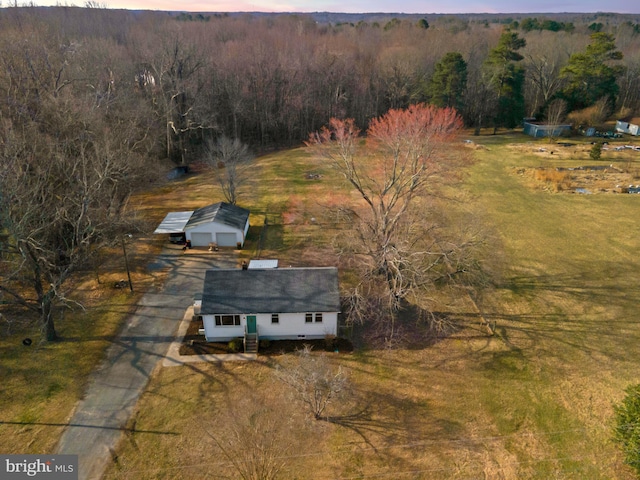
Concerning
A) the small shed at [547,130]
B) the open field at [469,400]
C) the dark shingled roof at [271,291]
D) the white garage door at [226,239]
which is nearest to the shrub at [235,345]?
the open field at [469,400]

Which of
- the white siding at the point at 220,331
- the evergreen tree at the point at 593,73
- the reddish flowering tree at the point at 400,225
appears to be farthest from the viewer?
the evergreen tree at the point at 593,73

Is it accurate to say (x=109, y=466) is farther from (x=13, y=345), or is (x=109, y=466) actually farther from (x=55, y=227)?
(x=55, y=227)

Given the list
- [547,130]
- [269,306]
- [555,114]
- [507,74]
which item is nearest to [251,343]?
[269,306]

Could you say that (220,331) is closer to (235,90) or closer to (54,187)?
(54,187)

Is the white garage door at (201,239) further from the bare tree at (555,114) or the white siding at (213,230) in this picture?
the bare tree at (555,114)

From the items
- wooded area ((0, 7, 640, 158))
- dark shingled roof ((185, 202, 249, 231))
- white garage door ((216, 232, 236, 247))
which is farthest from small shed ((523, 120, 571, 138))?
white garage door ((216, 232, 236, 247))

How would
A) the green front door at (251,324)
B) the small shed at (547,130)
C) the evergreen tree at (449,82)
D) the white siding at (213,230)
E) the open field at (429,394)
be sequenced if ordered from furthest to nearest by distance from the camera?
the small shed at (547,130), the evergreen tree at (449,82), the white siding at (213,230), the green front door at (251,324), the open field at (429,394)
